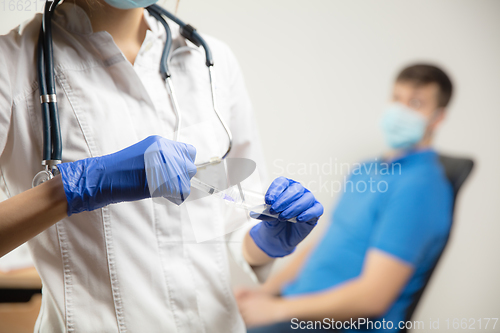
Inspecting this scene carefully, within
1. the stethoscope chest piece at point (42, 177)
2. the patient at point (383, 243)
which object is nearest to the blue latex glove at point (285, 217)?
the stethoscope chest piece at point (42, 177)

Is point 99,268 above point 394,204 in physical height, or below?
above

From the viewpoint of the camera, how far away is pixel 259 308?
1042mm

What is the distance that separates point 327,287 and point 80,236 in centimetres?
82

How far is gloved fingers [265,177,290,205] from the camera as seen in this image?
1.59ft

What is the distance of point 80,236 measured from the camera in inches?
17.8

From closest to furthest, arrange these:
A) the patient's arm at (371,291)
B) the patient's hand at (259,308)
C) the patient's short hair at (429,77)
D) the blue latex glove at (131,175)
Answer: the blue latex glove at (131,175) < the patient's arm at (371,291) < the patient's hand at (259,308) < the patient's short hair at (429,77)

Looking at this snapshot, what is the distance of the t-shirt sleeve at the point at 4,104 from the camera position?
41 cm

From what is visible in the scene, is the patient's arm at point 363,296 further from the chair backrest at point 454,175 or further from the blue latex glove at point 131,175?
the blue latex glove at point 131,175

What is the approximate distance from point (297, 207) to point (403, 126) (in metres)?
0.76

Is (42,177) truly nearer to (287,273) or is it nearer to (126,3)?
(126,3)

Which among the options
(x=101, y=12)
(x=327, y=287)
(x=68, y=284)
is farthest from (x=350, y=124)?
(x=68, y=284)

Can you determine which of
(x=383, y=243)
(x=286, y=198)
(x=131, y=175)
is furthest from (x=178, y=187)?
(x=383, y=243)

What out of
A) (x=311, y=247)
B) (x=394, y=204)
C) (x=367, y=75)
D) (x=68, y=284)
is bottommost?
(x=311, y=247)

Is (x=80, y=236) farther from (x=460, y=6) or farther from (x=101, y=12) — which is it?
(x=460, y=6)
